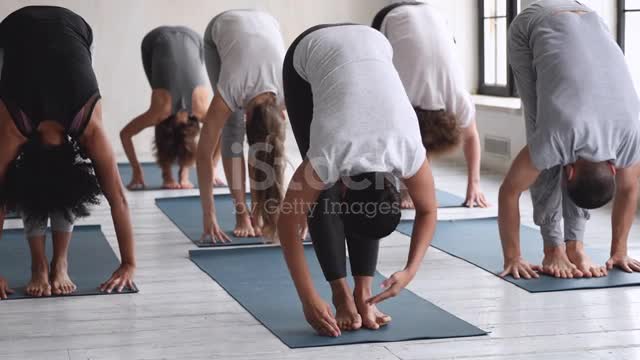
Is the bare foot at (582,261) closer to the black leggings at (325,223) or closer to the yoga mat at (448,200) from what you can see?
the black leggings at (325,223)

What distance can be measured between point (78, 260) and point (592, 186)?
214 centimetres

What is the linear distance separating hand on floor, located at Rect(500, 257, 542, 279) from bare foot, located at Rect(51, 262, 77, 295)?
1.59 metres

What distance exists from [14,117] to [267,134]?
4.12ft

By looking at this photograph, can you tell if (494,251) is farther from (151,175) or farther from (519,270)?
(151,175)

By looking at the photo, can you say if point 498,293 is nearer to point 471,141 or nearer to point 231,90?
point 231,90

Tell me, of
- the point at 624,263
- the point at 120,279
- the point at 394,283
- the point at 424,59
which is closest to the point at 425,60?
the point at 424,59

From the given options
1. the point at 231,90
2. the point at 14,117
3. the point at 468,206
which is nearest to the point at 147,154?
the point at 468,206

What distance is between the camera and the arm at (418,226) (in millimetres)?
2955

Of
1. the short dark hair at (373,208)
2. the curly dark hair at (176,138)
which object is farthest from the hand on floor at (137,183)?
the short dark hair at (373,208)

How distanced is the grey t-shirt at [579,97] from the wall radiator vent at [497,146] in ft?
11.2

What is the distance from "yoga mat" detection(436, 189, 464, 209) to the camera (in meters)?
5.87

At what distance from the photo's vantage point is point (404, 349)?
119 inches

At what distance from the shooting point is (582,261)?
13.1ft

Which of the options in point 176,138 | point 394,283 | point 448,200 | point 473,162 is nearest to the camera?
point 394,283
